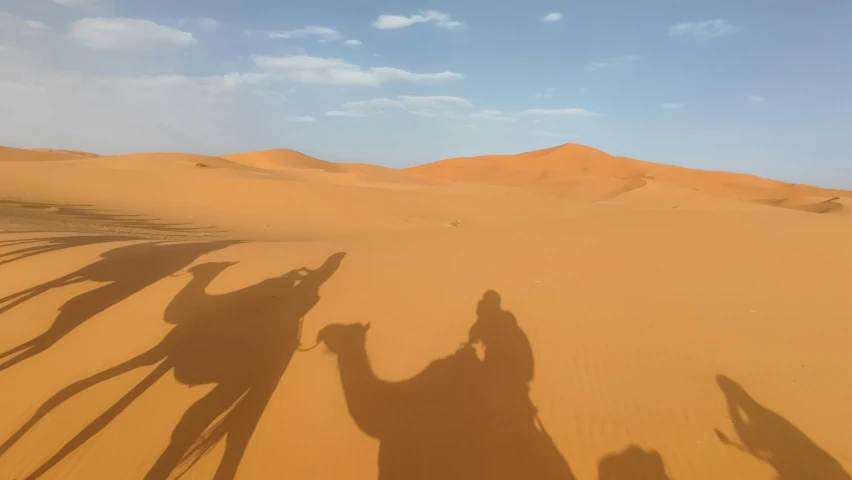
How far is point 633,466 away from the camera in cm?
347

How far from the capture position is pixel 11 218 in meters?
8.96

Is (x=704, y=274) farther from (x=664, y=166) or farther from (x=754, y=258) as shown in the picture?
(x=664, y=166)

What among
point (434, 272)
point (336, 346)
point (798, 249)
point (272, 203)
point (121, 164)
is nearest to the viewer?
point (336, 346)

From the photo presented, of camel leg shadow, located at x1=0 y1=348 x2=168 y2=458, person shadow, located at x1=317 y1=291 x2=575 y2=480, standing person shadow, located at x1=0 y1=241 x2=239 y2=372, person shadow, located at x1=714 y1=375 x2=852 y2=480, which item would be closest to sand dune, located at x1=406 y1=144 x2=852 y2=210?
standing person shadow, located at x1=0 y1=241 x2=239 y2=372

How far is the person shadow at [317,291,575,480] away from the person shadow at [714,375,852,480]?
1336mm

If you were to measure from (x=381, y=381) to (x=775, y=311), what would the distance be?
4335 mm

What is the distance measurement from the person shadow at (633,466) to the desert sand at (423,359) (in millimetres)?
13

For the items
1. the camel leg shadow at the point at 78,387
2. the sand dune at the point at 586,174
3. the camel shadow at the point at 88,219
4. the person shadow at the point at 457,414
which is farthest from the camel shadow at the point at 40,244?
the sand dune at the point at 586,174

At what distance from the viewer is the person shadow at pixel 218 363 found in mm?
3570

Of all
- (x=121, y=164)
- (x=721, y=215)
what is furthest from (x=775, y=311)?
(x=121, y=164)

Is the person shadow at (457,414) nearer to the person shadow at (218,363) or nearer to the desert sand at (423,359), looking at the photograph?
the desert sand at (423,359)

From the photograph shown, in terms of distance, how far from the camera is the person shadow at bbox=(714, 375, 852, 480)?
3.36 metres

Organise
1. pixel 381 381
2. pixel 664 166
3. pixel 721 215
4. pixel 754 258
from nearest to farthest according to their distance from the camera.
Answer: pixel 381 381
pixel 754 258
pixel 721 215
pixel 664 166

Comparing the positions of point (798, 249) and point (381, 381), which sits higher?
point (798, 249)
